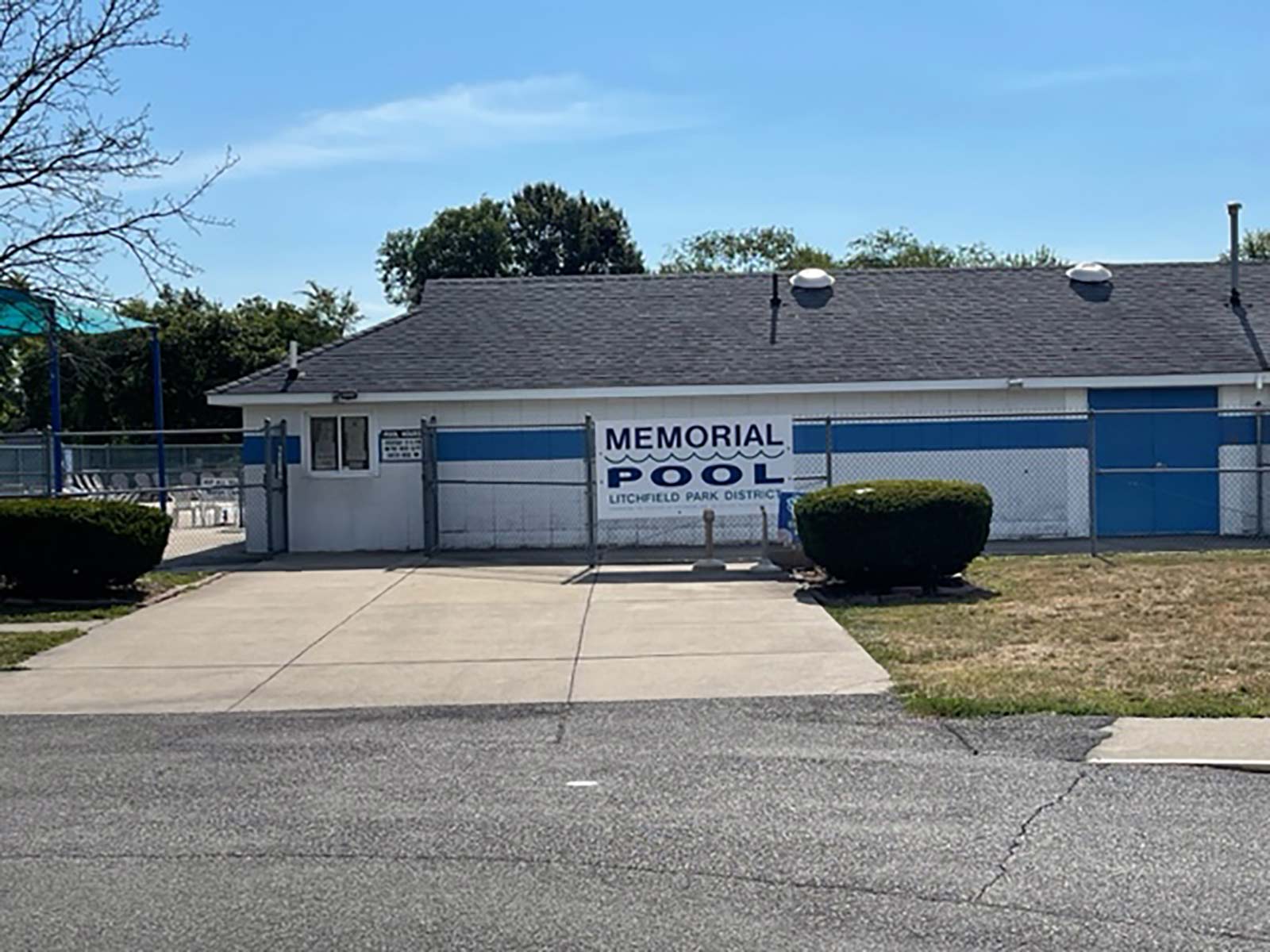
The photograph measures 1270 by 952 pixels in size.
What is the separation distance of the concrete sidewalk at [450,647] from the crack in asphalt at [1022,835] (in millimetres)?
2935

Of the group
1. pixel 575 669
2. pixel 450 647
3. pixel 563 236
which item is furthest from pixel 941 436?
pixel 563 236

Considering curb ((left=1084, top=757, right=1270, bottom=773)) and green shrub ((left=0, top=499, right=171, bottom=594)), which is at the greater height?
green shrub ((left=0, top=499, right=171, bottom=594))

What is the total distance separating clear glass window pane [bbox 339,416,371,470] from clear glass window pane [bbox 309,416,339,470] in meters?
0.16

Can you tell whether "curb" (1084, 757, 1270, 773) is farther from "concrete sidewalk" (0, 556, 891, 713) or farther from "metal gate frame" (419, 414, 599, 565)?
"metal gate frame" (419, 414, 599, 565)

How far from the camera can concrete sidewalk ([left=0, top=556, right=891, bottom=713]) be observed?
10.8m

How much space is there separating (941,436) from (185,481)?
1957cm

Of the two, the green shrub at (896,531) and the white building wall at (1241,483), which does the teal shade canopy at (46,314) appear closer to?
the green shrub at (896,531)

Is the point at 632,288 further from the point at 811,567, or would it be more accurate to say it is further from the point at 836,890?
the point at 836,890

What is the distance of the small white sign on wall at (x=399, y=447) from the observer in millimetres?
22031

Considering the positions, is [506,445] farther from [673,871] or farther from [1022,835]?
[673,871]

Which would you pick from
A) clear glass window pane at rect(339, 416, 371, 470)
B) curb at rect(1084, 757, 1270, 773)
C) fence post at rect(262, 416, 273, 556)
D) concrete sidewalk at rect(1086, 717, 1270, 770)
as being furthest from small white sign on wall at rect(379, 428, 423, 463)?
curb at rect(1084, 757, 1270, 773)

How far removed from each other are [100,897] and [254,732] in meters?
3.50

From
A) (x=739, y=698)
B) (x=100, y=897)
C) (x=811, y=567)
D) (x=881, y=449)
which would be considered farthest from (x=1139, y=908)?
(x=881, y=449)

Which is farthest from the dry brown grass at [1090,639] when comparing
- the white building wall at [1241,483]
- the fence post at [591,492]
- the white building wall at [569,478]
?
the fence post at [591,492]
